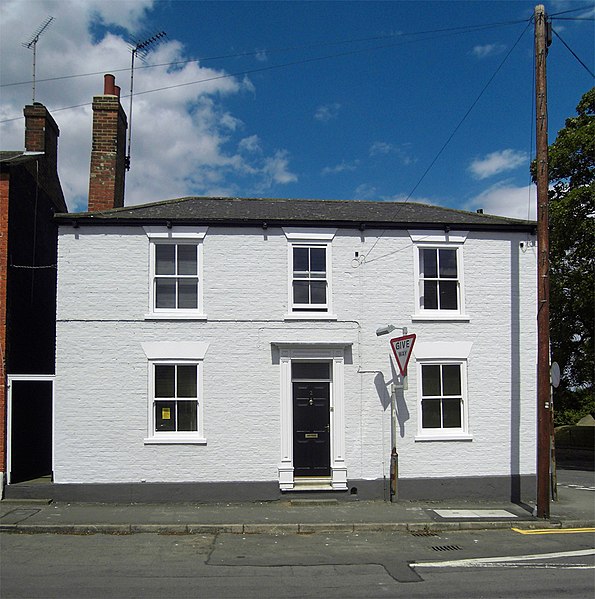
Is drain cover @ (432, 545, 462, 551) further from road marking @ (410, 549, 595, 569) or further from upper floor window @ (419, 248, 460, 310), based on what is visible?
upper floor window @ (419, 248, 460, 310)

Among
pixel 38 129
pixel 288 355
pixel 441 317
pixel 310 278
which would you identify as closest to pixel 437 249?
pixel 441 317

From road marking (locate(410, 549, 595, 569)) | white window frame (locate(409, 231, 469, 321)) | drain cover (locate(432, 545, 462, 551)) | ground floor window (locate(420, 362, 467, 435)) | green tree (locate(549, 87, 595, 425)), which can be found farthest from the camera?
green tree (locate(549, 87, 595, 425))

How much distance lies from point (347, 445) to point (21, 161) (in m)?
9.54

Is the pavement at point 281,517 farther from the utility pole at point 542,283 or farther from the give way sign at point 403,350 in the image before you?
the give way sign at point 403,350

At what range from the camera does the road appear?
26.5 ft

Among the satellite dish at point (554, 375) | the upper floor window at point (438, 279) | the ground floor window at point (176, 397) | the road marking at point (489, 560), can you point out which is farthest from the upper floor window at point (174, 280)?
the satellite dish at point (554, 375)

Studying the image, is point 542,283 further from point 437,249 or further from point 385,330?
point 385,330

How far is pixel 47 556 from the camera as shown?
9.81 metres

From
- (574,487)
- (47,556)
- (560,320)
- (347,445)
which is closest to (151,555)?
(47,556)

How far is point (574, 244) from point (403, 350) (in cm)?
1370

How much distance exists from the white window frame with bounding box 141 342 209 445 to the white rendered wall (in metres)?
0.14

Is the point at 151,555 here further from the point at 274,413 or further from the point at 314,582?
the point at 274,413

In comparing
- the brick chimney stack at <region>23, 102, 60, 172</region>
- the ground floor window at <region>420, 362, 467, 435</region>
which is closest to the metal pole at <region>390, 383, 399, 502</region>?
the ground floor window at <region>420, 362, 467, 435</region>

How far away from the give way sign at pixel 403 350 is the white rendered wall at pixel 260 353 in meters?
0.72
